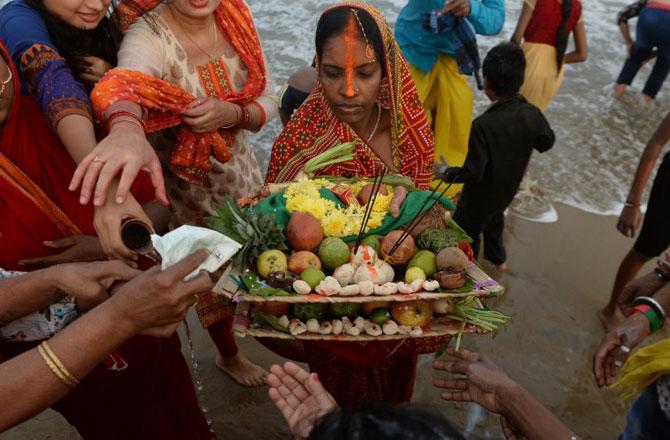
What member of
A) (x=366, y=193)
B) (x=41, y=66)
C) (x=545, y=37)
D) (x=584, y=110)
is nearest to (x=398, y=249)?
(x=366, y=193)

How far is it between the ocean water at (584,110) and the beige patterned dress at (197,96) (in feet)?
8.43

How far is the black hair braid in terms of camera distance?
77.7 inches

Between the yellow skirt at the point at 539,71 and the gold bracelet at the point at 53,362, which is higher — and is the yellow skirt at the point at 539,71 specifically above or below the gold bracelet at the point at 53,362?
below

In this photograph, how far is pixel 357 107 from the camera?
242cm

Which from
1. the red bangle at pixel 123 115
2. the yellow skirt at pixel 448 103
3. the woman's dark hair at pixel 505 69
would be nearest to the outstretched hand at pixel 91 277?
the red bangle at pixel 123 115

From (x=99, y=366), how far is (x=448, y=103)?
327 centimetres

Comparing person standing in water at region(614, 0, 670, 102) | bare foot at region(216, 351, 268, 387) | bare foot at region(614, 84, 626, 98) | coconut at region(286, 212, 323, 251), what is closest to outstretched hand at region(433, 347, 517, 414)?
coconut at region(286, 212, 323, 251)

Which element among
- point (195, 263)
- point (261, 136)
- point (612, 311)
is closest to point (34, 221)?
point (195, 263)

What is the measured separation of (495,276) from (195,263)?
10.3 feet

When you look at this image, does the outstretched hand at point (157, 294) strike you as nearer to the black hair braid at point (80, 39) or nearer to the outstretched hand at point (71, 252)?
the outstretched hand at point (71, 252)

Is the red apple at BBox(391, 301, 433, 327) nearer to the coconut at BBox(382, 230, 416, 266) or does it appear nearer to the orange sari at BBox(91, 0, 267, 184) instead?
the coconut at BBox(382, 230, 416, 266)

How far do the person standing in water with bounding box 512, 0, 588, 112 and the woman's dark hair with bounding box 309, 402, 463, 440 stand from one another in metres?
4.20

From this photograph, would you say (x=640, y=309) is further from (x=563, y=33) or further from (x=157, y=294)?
(x=563, y=33)

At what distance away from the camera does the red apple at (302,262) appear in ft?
5.78
